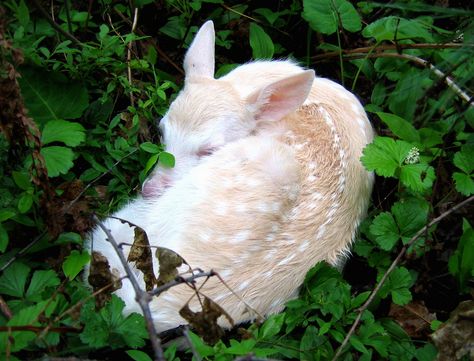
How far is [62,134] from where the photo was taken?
11.7 ft

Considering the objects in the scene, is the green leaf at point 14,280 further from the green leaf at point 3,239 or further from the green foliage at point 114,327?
the green foliage at point 114,327

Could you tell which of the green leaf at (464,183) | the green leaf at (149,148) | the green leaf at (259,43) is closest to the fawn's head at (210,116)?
the green leaf at (149,148)

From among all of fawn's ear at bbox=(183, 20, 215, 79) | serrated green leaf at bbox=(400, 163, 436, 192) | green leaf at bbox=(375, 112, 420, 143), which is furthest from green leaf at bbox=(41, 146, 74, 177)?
green leaf at bbox=(375, 112, 420, 143)

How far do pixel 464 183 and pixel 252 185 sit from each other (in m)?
1.09

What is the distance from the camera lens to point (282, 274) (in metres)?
3.27

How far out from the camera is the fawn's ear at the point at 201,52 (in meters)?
4.14

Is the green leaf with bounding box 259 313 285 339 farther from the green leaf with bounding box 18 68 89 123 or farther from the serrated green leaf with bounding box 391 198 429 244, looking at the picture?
the green leaf with bounding box 18 68 89 123

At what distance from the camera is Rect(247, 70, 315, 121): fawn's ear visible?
376 centimetres

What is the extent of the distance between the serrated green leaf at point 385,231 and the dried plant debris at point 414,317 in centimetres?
37

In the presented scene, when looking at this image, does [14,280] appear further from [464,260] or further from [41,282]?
[464,260]

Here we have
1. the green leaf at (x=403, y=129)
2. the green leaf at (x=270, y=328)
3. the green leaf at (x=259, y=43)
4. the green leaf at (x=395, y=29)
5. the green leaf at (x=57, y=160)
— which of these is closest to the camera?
the green leaf at (x=270, y=328)

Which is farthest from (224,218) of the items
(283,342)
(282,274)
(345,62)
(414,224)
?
(345,62)

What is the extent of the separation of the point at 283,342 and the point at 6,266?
131 cm

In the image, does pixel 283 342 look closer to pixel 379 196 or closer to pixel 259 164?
pixel 259 164
